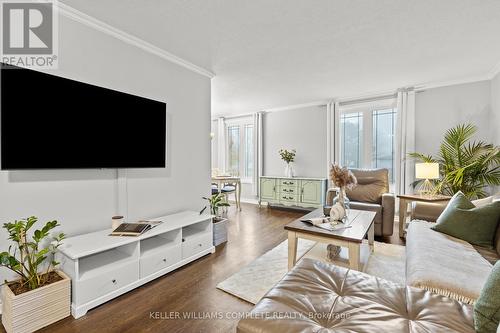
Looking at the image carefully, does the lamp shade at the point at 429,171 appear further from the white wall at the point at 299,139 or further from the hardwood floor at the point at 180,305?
the hardwood floor at the point at 180,305

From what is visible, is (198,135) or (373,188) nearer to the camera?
(198,135)

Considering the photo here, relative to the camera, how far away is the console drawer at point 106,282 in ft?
5.49

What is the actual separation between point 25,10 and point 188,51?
1.37m

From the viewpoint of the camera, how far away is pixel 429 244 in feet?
5.96

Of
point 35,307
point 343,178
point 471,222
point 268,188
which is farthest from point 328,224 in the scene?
point 268,188

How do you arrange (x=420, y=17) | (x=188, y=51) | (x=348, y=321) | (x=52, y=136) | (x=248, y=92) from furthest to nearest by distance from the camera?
(x=248, y=92) → (x=188, y=51) → (x=420, y=17) → (x=52, y=136) → (x=348, y=321)

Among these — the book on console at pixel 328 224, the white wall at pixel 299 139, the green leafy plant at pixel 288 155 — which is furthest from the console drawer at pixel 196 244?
the white wall at pixel 299 139

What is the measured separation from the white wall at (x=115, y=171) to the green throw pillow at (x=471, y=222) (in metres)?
2.73

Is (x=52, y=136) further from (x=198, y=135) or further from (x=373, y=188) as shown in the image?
(x=373, y=188)

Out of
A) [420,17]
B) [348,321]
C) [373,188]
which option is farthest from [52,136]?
[373,188]

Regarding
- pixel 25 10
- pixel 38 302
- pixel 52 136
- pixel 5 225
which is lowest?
pixel 38 302

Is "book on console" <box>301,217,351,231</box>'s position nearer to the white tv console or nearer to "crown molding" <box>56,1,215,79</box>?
the white tv console

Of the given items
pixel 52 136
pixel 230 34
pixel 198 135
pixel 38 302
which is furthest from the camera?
pixel 198 135

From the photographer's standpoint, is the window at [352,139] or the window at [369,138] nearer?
the window at [369,138]
